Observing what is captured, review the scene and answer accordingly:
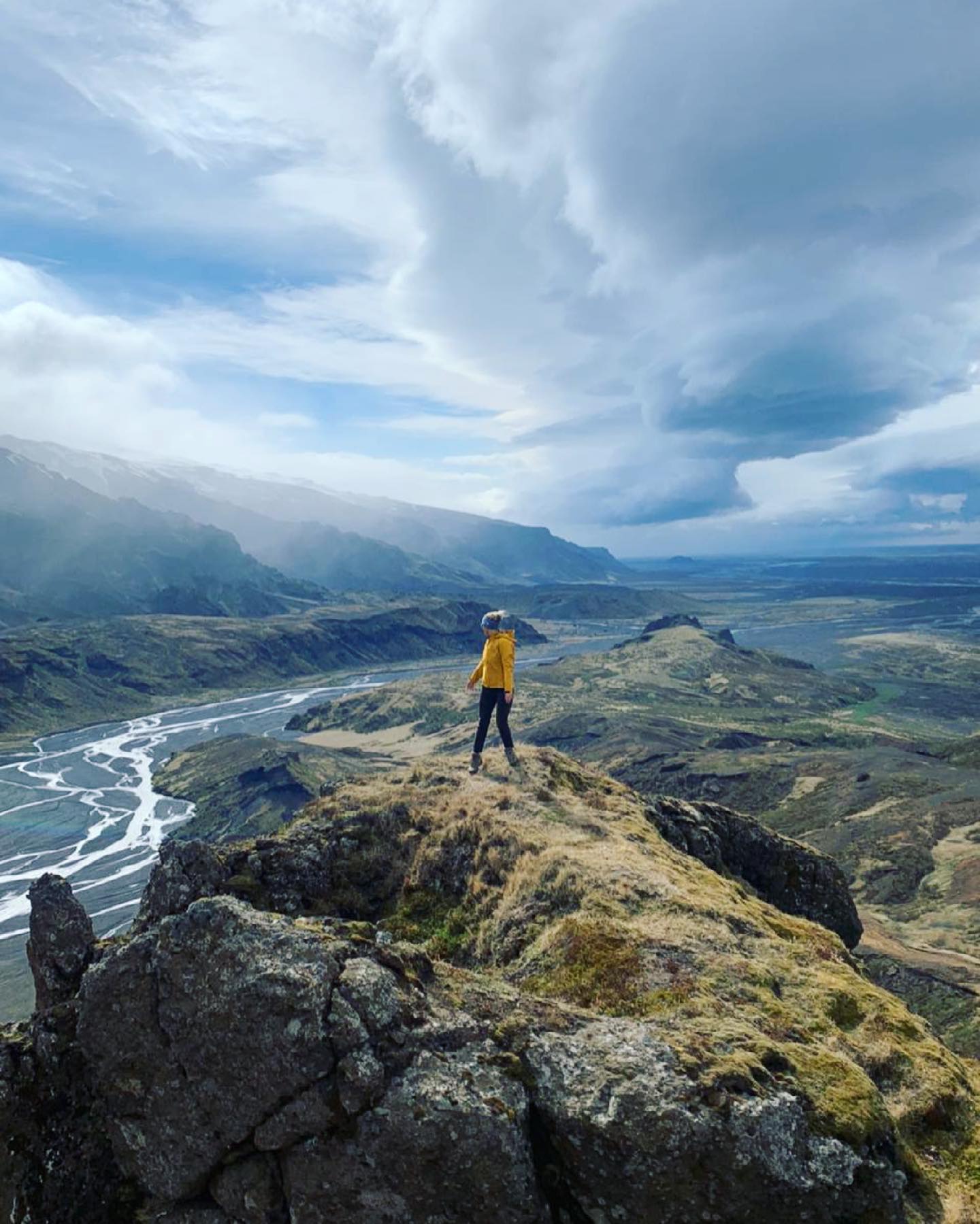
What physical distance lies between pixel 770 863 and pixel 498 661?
1412 centimetres

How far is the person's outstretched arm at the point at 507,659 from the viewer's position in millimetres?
24891

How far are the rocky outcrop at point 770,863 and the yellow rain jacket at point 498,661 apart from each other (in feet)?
25.0

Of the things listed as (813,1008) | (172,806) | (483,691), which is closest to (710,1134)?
(813,1008)

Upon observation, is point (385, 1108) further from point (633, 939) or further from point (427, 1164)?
point (633, 939)

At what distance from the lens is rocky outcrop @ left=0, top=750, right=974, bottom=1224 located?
1021 centimetres

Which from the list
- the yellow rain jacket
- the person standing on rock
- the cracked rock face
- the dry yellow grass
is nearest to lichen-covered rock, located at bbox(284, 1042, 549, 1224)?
the cracked rock face

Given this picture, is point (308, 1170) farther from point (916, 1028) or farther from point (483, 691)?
point (483, 691)

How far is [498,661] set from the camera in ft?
81.9

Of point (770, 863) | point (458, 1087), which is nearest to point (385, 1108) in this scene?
point (458, 1087)

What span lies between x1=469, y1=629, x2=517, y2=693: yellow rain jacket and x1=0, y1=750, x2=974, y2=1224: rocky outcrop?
34.4ft

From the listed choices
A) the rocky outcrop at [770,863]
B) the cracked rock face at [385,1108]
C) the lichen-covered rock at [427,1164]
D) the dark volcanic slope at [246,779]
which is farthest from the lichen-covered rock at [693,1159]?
the dark volcanic slope at [246,779]

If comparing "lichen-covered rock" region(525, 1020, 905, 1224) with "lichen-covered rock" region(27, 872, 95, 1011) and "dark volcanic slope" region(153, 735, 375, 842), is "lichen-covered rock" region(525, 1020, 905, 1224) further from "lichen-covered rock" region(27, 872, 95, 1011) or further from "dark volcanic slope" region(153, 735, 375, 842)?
"dark volcanic slope" region(153, 735, 375, 842)

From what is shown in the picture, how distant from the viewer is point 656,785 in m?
133

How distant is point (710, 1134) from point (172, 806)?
171 metres
